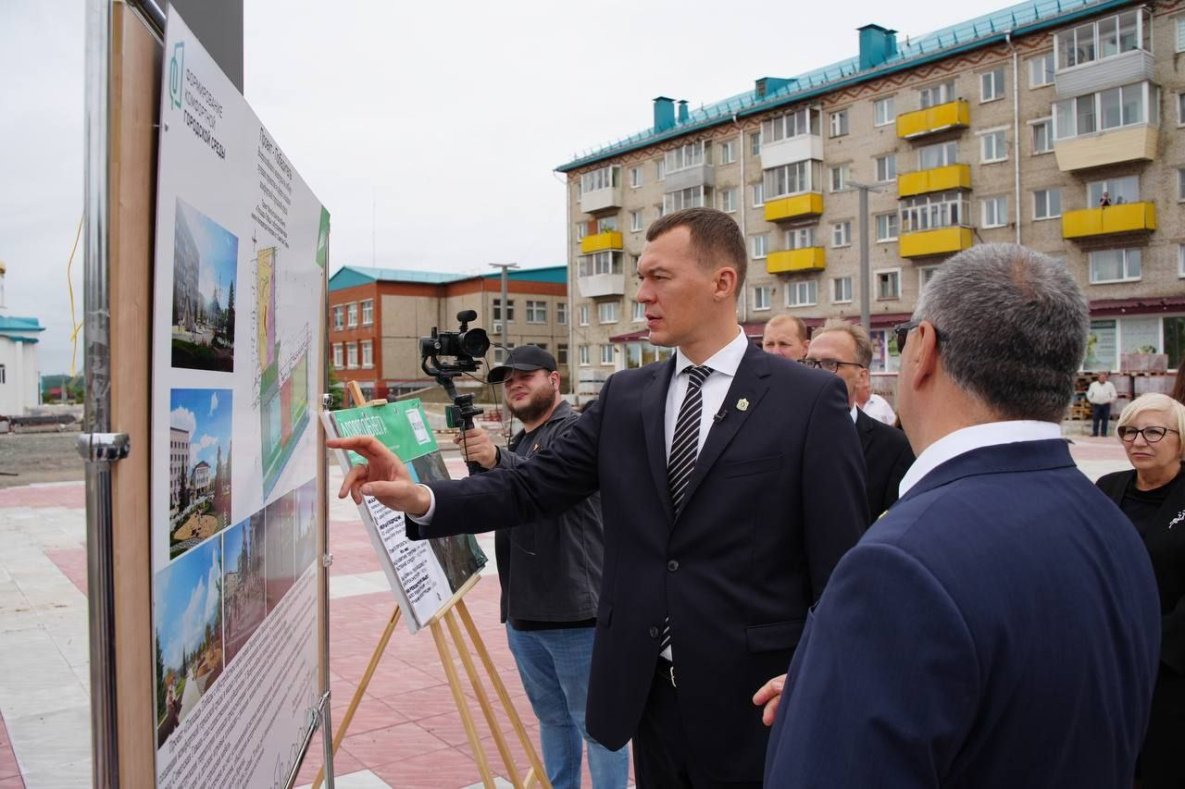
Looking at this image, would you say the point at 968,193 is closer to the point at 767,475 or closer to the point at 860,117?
the point at 860,117

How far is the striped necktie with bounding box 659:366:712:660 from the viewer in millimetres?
2285

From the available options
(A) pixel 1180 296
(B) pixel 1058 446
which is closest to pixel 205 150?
(B) pixel 1058 446

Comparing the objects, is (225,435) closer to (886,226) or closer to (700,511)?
(700,511)

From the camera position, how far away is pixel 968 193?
3338cm

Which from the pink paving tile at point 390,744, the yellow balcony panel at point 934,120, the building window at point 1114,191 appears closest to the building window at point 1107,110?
the building window at point 1114,191

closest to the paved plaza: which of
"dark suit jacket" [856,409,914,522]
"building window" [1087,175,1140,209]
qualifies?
"dark suit jacket" [856,409,914,522]

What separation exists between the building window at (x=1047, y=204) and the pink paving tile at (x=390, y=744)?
32.8m

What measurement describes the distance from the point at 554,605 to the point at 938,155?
116 feet

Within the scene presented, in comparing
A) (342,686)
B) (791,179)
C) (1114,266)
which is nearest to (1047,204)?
(1114,266)

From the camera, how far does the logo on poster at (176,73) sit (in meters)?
1.40

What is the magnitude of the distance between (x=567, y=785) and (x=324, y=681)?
1.32 metres

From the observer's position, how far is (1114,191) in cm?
2969

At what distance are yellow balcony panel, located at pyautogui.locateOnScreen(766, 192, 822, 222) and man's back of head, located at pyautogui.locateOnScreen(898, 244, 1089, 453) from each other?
38376 millimetres

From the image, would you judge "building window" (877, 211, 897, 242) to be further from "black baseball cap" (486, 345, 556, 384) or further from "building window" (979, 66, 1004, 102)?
"black baseball cap" (486, 345, 556, 384)
